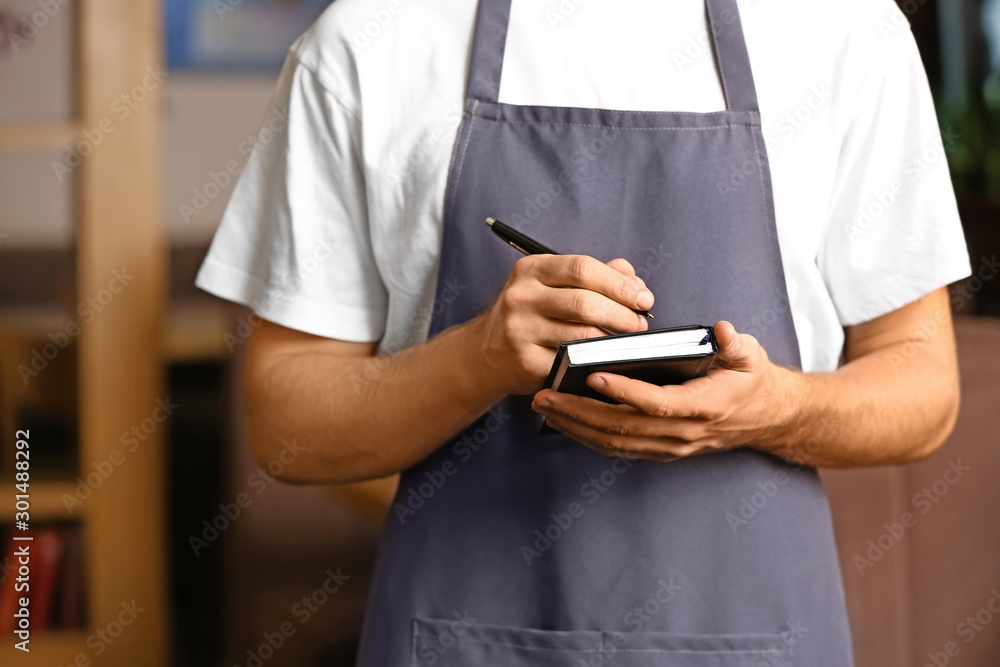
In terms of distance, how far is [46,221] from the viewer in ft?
13.9

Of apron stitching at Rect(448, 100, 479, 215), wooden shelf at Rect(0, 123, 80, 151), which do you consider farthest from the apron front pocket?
wooden shelf at Rect(0, 123, 80, 151)

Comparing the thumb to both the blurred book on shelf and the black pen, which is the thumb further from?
the blurred book on shelf

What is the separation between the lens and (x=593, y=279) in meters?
0.80

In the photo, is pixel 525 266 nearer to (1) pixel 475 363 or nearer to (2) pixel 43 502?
(1) pixel 475 363

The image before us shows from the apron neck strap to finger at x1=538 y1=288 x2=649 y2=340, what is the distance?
29 cm

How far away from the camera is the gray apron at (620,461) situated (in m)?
0.97

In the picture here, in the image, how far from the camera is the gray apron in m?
0.97

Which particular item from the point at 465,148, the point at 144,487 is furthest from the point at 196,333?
the point at 465,148

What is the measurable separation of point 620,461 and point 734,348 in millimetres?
212

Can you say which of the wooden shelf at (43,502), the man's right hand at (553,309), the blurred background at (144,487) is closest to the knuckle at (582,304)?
the man's right hand at (553,309)

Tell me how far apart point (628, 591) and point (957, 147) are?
9.11 feet

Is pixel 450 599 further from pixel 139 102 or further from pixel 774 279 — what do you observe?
pixel 139 102

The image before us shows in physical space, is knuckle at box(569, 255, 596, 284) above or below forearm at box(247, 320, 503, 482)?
above

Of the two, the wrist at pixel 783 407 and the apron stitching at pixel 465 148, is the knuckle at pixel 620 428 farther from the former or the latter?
the apron stitching at pixel 465 148
